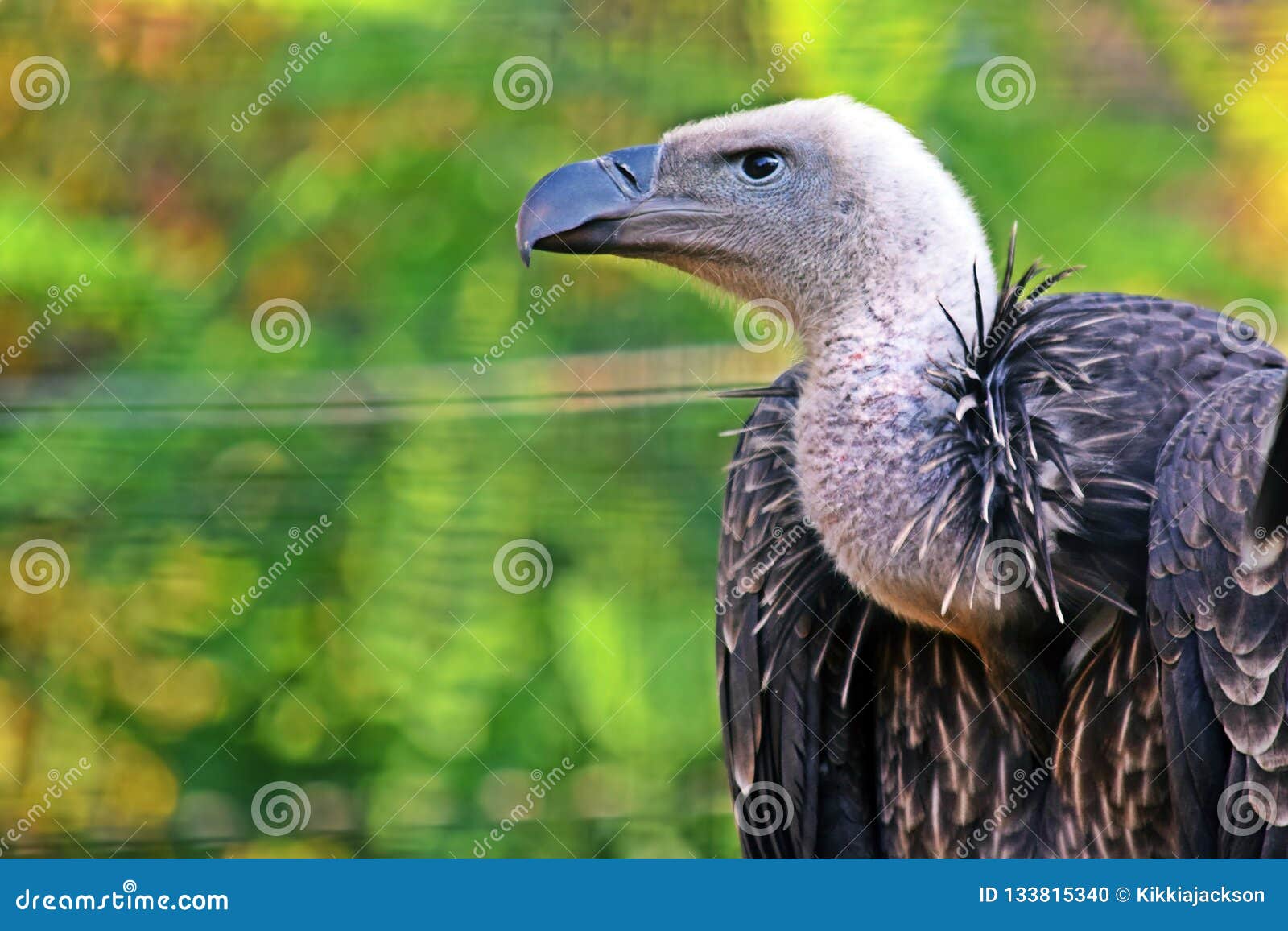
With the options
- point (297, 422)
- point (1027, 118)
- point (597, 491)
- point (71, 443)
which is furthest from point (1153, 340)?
point (71, 443)

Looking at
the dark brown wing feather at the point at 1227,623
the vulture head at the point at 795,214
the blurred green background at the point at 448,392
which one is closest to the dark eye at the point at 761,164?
the vulture head at the point at 795,214

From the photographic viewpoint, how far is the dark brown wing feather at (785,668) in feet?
8.35

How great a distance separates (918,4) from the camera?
365cm

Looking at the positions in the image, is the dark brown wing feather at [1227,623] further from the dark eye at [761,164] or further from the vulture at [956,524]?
the dark eye at [761,164]

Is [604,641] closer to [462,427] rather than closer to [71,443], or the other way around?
[462,427]

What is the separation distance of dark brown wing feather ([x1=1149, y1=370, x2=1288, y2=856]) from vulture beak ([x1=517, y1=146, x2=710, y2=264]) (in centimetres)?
89

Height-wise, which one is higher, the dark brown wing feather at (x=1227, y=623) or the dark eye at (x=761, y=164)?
the dark eye at (x=761, y=164)

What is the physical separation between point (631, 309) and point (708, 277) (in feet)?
3.81

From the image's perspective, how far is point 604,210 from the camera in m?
2.43

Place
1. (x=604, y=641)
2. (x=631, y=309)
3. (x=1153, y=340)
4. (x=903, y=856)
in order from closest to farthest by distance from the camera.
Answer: (x=1153, y=340) → (x=903, y=856) → (x=604, y=641) → (x=631, y=309)

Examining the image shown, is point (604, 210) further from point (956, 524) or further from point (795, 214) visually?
point (956, 524)

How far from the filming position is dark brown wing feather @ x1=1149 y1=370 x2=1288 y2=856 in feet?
7.04

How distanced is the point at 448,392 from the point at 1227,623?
1.92 metres

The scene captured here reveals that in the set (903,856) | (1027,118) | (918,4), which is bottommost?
(903,856)
